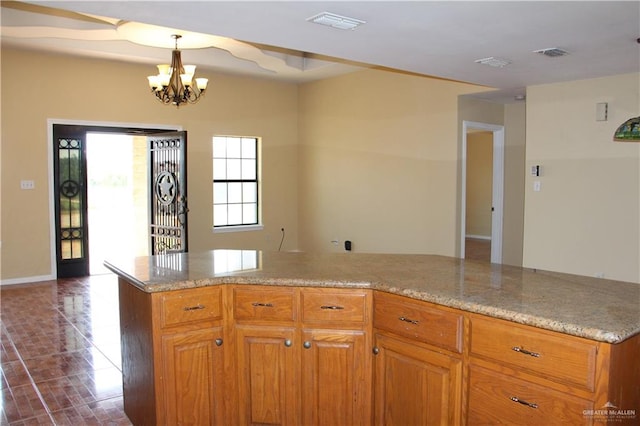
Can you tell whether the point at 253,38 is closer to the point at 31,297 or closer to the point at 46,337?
the point at 46,337

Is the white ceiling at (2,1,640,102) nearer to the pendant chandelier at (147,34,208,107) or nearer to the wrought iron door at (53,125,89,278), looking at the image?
the pendant chandelier at (147,34,208,107)

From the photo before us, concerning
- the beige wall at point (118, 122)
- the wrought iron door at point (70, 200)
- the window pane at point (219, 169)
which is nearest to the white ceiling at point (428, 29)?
the beige wall at point (118, 122)

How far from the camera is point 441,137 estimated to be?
6328 mm

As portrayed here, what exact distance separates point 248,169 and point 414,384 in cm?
654

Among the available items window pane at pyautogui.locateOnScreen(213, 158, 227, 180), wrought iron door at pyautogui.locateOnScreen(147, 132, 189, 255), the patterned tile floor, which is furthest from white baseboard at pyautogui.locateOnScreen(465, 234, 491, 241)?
the patterned tile floor

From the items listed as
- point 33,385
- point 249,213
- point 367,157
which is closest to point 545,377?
point 33,385

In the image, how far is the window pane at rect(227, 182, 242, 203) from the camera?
817cm

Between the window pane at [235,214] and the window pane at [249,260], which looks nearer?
the window pane at [249,260]

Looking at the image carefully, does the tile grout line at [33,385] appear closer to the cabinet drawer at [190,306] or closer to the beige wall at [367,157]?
the cabinet drawer at [190,306]

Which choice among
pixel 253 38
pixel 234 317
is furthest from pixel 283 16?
pixel 234 317

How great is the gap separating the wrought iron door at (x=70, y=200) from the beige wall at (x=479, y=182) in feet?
24.9

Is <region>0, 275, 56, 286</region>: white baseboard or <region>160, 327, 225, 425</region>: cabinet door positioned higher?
<region>160, 327, 225, 425</region>: cabinet door

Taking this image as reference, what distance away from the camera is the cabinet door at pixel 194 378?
93.0 inches

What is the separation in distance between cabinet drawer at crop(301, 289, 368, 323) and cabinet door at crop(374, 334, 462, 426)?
0.15 meters
